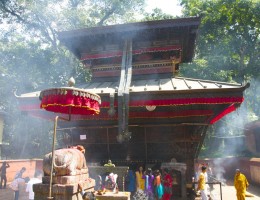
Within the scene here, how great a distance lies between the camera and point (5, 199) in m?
10.9

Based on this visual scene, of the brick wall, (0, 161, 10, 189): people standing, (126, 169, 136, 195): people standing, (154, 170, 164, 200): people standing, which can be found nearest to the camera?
(154, 170, 164, 200): people standing

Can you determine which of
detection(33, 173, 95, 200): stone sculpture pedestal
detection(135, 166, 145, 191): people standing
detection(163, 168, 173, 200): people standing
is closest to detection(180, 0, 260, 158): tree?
detection(135, 166, 145, 191): people standing

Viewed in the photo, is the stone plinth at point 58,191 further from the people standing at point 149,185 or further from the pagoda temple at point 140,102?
the people standing at point 149,185

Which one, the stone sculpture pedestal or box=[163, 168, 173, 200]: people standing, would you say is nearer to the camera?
the stone sculpture pedestal

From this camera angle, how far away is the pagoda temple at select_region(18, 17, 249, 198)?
9023 millimetres

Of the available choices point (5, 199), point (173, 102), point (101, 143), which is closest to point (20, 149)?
point (5, 199)

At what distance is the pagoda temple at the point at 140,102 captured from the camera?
902 cm

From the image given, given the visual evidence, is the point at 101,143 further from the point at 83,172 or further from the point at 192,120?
the point at 83,172

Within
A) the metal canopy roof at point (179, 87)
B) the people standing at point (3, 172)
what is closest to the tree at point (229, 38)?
the metal canopy roof at point (179, 87)

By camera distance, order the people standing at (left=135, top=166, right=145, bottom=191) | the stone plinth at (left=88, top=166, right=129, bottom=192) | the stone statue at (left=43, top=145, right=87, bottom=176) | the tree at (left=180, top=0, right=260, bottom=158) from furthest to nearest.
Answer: the tree at (left=180, top=0, right=260, bottom=158) → the people standing at (left=135, top=166, right=145, bottom=191) → the stone plinth at (left=88, top=166, right=129, bottom=192) → the stone statue at (left=43, top=145, right=87, bottom=176)

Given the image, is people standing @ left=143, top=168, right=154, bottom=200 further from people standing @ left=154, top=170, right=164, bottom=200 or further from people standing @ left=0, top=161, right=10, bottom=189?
people standing @ left=0, top=161, right=10, bottom=189

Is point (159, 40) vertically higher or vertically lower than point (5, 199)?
higher

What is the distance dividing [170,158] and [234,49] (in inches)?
815

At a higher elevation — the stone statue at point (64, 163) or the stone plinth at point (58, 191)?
the stone statue at point (64, 163)
